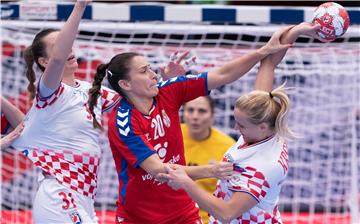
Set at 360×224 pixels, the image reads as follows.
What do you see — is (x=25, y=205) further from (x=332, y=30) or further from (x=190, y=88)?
(x=332, y=30)

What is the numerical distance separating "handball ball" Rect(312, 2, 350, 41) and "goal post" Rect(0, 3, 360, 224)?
1867mm

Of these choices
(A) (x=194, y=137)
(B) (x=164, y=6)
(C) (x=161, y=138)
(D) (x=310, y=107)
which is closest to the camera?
(C) (x=161, y=138)

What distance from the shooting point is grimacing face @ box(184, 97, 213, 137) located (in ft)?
19.0

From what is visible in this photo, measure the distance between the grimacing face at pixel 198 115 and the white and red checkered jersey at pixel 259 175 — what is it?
1862mm

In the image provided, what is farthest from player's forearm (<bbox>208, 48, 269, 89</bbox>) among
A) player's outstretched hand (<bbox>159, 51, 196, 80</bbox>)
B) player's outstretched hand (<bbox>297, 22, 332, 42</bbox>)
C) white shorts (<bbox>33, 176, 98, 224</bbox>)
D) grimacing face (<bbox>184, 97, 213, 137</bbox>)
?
grimacing face (<bbox>184, 97, 213, 137</bbox>)

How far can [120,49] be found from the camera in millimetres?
6246

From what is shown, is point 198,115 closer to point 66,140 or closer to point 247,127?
point 66,140

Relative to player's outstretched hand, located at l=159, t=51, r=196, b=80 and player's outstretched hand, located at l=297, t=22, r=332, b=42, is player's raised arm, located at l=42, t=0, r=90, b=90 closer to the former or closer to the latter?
player's outstretched hand, located at l=159, t=51, r=196, b=80

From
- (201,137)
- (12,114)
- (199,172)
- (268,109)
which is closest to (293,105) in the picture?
(201,137)

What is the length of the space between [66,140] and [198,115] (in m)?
1.63

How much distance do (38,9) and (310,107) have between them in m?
2.56

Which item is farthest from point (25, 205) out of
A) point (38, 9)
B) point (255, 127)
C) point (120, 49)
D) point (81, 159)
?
point (255, 127)

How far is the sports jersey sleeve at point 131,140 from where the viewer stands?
3.90 metres

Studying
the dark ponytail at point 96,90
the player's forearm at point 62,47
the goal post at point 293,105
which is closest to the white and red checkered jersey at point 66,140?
the dark ponytail at point 96,90
